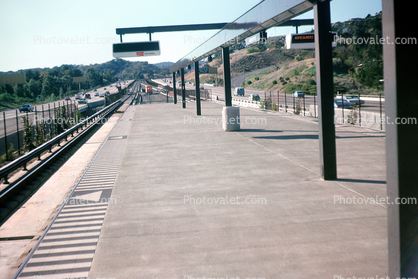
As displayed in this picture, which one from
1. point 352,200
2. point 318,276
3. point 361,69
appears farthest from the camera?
point 361,69

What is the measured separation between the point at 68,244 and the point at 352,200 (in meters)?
5.34

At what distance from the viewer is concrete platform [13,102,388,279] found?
5.00 metres

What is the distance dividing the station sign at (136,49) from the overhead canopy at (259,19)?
273 inches

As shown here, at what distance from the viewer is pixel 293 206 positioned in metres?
7.29

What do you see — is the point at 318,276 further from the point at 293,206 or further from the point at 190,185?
the point at 190,185

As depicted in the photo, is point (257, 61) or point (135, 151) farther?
point (257, 61)

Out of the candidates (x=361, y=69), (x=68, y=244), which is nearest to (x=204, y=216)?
(x=68, y=244)

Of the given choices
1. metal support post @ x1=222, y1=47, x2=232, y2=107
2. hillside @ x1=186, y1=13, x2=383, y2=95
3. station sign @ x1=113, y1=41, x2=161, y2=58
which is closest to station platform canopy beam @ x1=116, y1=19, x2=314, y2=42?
station sign @ x1=113, y1=41, x2=161, y2=58

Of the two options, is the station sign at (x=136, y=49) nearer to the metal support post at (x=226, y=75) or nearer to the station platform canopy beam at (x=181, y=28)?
the station platform canopy beam at (x=181, y=28)

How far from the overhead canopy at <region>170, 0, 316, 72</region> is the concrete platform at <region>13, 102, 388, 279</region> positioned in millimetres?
4202

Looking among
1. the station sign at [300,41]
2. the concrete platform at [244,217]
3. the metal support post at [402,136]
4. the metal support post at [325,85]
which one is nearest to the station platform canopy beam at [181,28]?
the station sign at [300,41]

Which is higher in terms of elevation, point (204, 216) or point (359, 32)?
point (359, 32)

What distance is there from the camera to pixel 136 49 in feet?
85.6

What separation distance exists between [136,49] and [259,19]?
1582 cm
